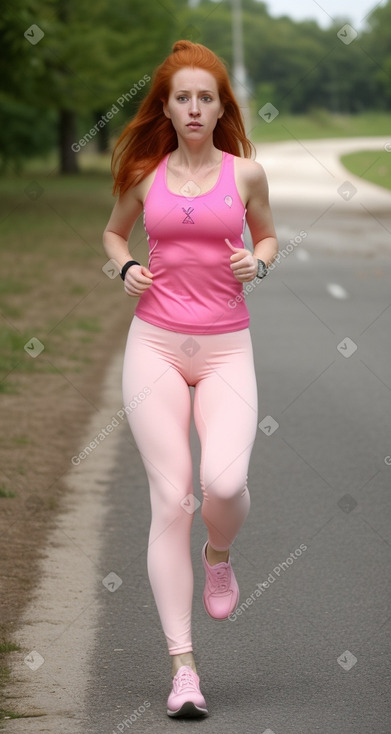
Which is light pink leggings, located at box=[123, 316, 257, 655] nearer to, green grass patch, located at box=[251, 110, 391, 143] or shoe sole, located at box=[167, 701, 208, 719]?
shoe sole, located at box=[167, 701, 208, 719]

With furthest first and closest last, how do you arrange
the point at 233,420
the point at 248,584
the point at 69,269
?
1. the point at 69,269
2. the point at 248,584
3. the point at 233,420

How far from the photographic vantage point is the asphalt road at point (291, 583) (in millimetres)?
4520

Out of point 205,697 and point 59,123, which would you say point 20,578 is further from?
point 59,123

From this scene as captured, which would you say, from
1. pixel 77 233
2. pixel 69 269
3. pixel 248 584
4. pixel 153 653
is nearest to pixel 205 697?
pixel 153 653

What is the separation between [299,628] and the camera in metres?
5.34

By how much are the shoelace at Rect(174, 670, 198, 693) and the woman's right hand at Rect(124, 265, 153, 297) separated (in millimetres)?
1171

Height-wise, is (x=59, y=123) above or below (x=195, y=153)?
above

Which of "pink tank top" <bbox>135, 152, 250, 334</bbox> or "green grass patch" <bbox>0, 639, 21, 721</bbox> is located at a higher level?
"pink tank top" <bbox>135, 152, 250, 334</bbox>

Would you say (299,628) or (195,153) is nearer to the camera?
(195,153)

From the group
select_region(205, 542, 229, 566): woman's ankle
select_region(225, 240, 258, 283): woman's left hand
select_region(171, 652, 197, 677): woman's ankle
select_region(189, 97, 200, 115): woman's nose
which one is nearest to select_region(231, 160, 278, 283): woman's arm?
select_region(225, 240, 258, 283): woman's left hand

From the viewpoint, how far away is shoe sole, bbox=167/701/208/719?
435 centimetres

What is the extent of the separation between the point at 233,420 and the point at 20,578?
6.23ft

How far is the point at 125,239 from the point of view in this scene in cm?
489

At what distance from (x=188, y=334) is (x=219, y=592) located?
0.88 m
